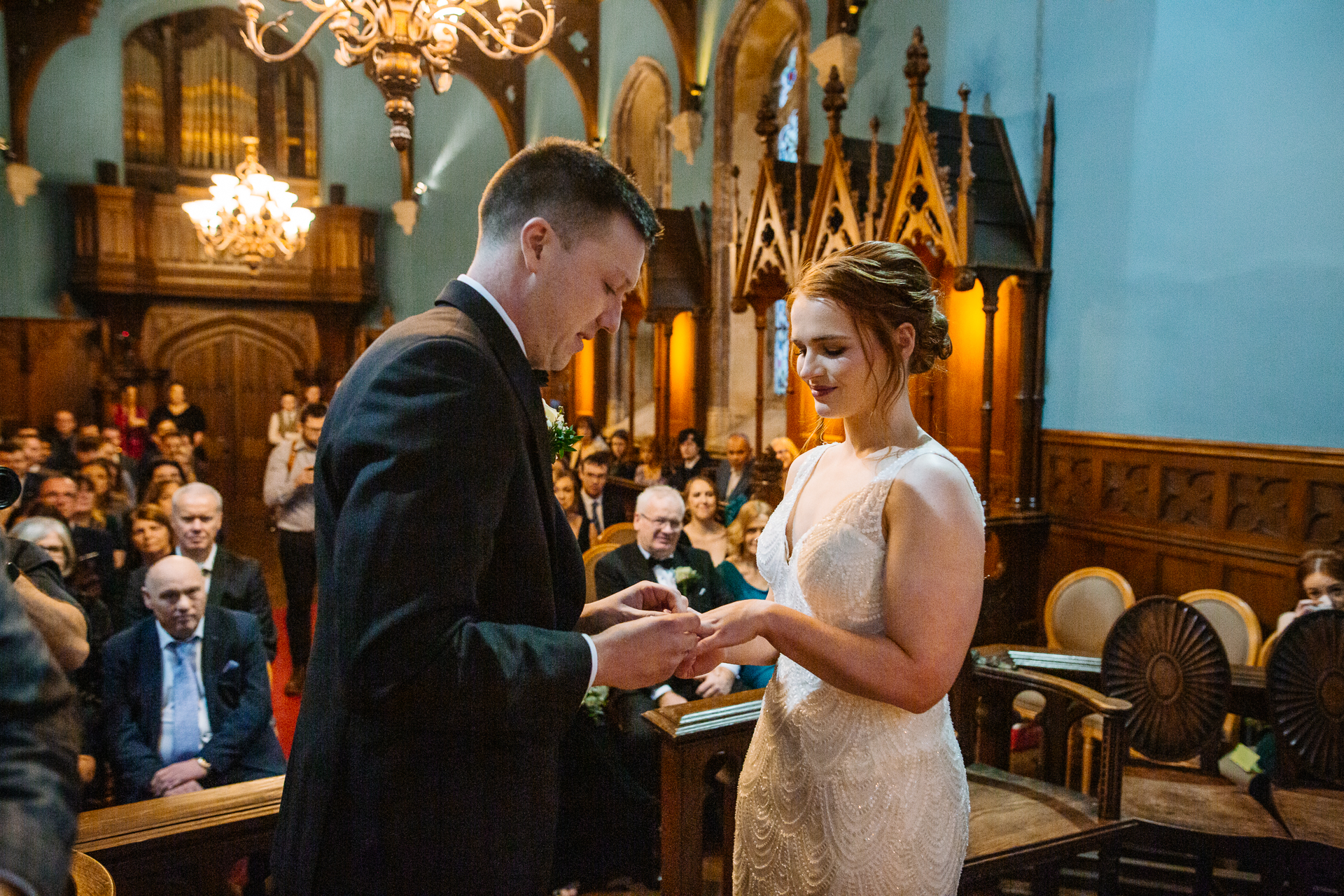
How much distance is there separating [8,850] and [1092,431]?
5.30m

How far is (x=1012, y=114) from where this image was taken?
5594 mm

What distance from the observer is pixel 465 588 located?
0.95m

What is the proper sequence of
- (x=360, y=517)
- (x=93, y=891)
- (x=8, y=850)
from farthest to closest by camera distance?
(x=93, y=891) → (x=360, y=517) → (x=8, y=850)

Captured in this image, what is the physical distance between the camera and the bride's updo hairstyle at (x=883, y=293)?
1.49 m

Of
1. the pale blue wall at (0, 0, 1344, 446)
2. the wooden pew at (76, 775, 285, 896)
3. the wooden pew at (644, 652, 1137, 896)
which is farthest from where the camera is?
the pale blue wall at (0, 0, 1344, 446)

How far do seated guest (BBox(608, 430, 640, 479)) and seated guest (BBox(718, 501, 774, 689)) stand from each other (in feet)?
13.6

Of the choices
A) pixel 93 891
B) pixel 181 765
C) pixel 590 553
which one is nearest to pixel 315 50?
pixel 590 553

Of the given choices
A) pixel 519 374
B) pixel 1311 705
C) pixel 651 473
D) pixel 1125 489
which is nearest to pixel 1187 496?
pixel 1125 489

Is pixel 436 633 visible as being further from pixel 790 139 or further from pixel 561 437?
pixel 790 139

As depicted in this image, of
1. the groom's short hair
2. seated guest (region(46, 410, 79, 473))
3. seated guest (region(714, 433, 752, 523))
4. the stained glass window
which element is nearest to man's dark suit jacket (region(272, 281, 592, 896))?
the groom's short hair

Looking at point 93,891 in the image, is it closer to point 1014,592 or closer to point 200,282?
point 1014,592

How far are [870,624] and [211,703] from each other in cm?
227

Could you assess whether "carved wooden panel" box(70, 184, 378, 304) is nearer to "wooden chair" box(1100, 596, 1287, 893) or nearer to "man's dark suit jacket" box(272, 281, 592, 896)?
"wooden chair" box(1100, 596, 1287, 893)

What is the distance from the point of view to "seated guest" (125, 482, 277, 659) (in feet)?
11.5
